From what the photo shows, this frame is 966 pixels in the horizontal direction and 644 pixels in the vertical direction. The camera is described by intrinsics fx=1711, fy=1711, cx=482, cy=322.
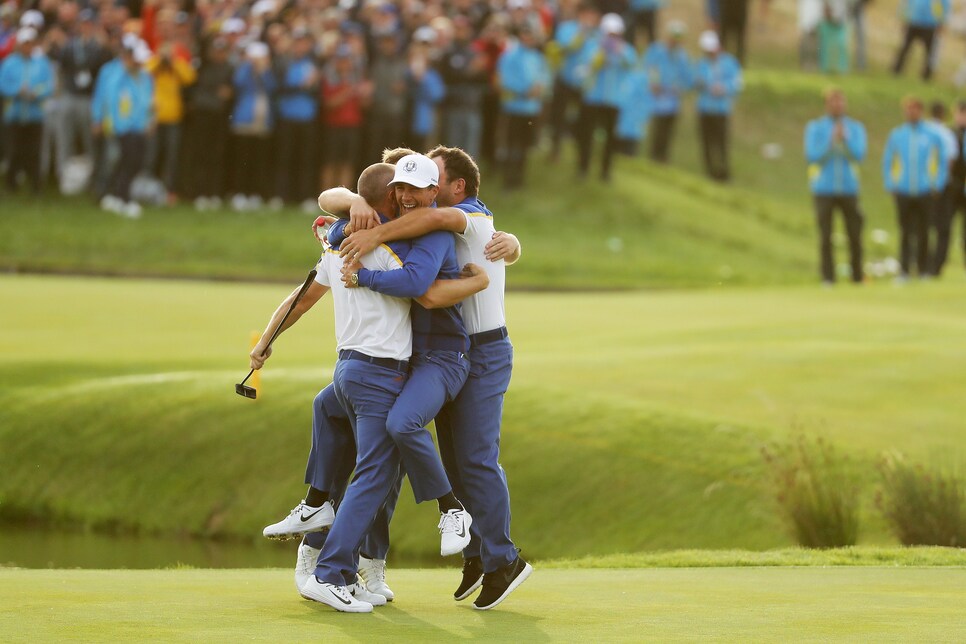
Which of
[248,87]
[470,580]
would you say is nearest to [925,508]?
[470,580]

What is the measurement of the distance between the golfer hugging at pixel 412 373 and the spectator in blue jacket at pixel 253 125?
1783 cm

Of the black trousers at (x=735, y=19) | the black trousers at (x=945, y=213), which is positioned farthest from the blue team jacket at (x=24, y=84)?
the black trousers at (x=735, y=19)

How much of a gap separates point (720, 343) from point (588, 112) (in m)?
12.5

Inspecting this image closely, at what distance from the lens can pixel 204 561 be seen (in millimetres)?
11711

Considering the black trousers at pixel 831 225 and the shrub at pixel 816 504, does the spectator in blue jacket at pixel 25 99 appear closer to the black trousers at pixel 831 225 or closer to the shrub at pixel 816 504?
the black trousers at pixel 831 225

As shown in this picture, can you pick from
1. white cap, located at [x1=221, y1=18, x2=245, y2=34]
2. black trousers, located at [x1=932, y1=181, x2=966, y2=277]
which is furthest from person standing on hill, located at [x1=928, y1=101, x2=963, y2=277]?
white cap, located at [x1=221, y1=18, x2=245, y2=34]

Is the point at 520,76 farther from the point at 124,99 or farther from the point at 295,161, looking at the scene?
the point at 124,99

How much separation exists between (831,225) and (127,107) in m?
10.1

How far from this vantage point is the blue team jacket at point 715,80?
3216 cm

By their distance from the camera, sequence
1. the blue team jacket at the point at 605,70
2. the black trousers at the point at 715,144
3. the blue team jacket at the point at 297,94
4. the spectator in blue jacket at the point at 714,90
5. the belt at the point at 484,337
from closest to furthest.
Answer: the belt at the point at 484,337
the blue team jacket at the point at 297,94
the blue team jacket at the point at 605,70
the spectator in blue jacket at the point at 714,90
the black trousers at the point at 715,144

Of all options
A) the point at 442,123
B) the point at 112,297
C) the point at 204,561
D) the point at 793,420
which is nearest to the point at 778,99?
the point at 442,123

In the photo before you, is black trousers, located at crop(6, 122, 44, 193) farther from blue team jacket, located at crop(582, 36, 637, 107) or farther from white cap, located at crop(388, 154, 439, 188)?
white cap, located at crop(388, 154, 439, 188)

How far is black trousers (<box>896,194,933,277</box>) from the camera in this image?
78.5 feet

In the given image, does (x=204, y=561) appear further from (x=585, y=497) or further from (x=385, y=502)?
(x=385, y=502)
